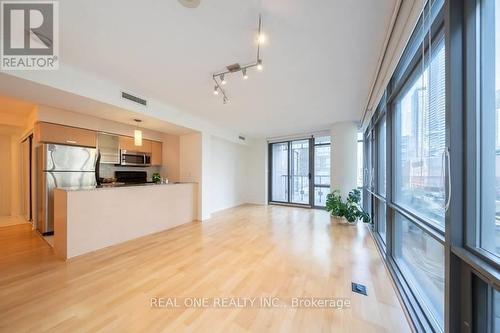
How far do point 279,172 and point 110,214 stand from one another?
5.35 meters

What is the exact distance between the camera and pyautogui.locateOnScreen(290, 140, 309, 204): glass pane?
263 inches

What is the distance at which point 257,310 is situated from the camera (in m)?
1.75

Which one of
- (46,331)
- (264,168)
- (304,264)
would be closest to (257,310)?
(304,264)

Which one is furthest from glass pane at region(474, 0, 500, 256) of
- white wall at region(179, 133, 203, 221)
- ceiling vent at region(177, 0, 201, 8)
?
white wall at region(179, 133, 203, 221)

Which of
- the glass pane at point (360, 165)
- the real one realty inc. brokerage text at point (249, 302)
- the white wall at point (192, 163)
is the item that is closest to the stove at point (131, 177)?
the white wall at point (192, 163)

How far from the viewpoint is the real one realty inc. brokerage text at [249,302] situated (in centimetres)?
180

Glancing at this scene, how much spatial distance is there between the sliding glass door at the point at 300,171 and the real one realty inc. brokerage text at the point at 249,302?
4.80m

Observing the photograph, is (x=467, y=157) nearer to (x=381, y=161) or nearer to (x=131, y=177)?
(x=381, y=161)

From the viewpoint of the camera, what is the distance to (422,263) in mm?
1959

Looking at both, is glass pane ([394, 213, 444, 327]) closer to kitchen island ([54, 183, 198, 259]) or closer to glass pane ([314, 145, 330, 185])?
glass pane ([314, 145, 330, 185])

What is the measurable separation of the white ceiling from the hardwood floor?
8.49ft

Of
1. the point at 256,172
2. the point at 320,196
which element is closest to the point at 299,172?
the point at 320,196

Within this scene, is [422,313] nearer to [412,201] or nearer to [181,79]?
[412,201]

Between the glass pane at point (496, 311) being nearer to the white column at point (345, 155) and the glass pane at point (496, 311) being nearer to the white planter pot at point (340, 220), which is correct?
the white planter pot at point (340, 220)
